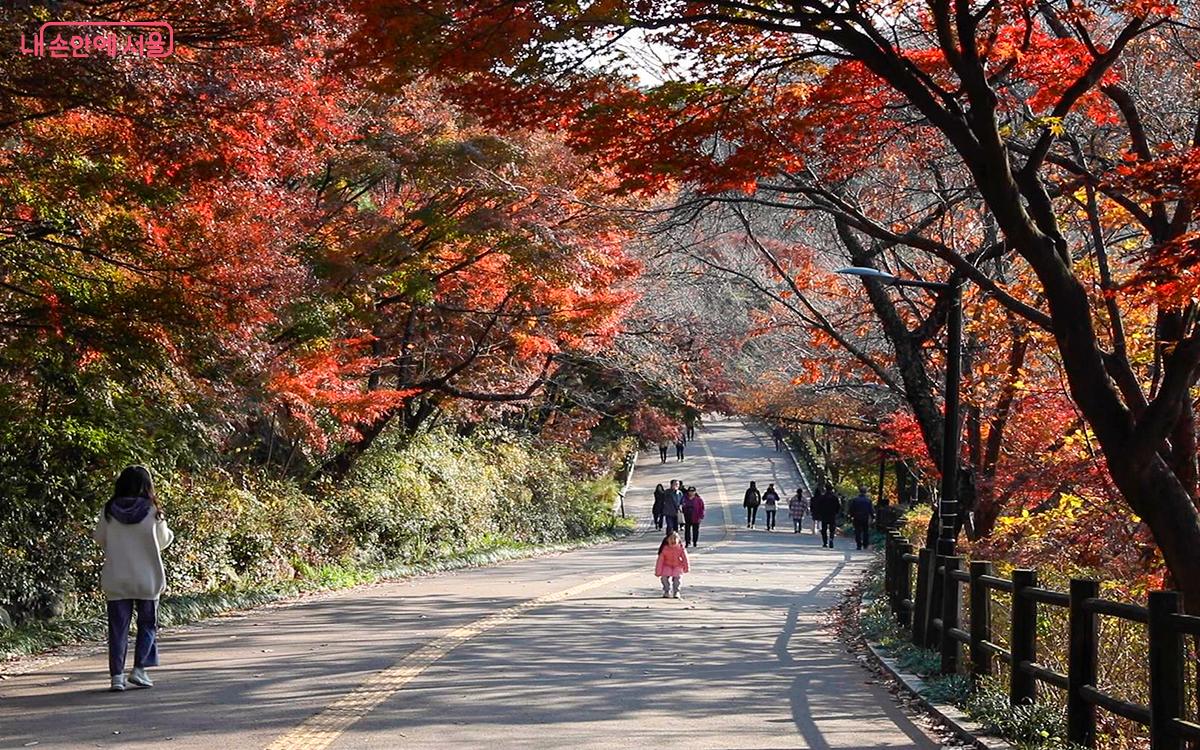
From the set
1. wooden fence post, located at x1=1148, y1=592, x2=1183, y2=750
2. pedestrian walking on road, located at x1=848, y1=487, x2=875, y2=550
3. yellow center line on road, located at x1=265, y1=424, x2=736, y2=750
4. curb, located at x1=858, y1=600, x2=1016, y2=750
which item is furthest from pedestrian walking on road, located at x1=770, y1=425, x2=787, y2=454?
wooden fence post, located at x1=1148, y1=592, x2=1183, y2=750

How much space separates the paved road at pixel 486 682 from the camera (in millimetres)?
8273

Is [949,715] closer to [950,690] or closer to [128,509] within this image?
[950,690]

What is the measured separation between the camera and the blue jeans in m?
9.55

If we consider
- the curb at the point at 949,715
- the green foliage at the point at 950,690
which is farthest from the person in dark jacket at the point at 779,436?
the green foliage at the point at 950,690

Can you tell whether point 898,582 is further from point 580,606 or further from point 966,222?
point 966,222

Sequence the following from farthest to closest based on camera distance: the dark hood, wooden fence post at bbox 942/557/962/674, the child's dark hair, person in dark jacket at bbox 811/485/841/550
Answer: person in dark jacket at bbox 811/485/841/550, wooden fence post at bbox 942/557/962/674, the child's dark hair, the dark hood

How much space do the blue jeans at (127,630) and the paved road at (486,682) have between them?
267mm

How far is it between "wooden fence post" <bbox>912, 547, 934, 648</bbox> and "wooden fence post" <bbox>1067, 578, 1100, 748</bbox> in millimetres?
4659

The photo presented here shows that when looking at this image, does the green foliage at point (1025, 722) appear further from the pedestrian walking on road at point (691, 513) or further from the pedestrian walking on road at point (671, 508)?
the pedestrian walking on road at point (691, 513)

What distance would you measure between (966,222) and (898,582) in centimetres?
773

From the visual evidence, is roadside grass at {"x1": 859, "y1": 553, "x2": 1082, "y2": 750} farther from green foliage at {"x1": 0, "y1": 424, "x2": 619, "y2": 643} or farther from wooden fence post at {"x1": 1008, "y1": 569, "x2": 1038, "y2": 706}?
green foliage at {"x1": 0, "y1": 424, "x2": 619, "y2": 643}

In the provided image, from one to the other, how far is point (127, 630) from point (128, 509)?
89 centimetres

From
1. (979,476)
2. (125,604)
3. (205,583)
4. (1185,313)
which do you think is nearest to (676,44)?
(1185,313)

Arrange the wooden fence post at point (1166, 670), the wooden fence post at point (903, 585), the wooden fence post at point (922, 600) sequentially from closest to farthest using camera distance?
the wooden fence post at point (1166, 670) → the wooden fence post at point (922, 600) → the wooden fence post at point (903, 585)
